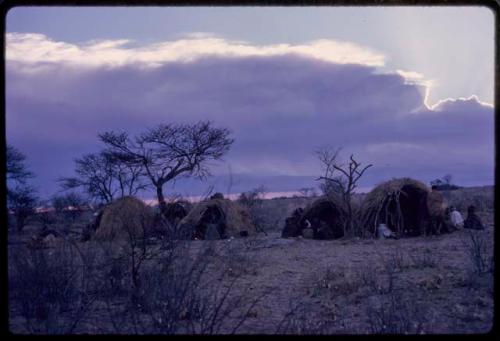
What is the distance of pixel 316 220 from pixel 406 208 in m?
2.55

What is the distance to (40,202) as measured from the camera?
21.4 ft

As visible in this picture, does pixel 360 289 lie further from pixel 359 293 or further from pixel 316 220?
pixel 316 220

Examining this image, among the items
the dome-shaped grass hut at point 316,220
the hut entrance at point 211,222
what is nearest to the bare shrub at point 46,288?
the hut entrance at point 211,222

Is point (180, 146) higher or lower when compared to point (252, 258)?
higher

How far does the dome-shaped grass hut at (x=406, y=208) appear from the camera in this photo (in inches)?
613

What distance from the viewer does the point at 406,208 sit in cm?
1686

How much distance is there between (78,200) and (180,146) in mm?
8531

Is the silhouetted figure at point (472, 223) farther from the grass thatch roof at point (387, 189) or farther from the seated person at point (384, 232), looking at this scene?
the seated person at point (384, 232)

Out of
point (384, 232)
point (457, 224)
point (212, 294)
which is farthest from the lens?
point (457, 224)

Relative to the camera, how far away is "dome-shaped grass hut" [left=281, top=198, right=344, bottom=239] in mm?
16625

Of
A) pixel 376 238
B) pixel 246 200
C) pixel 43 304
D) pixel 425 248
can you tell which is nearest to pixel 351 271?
pixel 425 248

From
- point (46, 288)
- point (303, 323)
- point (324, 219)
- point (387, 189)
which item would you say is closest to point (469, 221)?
point (387, 189)

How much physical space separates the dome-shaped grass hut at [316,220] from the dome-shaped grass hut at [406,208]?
87 centimetres
